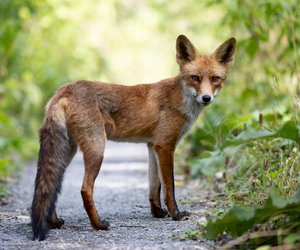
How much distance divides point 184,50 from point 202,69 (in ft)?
1.27

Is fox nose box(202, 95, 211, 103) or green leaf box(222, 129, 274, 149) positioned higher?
fox nose box(202, 95, 211, 103)

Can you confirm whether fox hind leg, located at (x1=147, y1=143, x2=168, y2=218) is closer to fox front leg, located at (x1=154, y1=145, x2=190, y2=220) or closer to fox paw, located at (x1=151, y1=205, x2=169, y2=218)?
fox paw, located at (x1=151, y1=205, x2=169, y2=218)

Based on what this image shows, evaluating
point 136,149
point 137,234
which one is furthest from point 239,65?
point 137,234

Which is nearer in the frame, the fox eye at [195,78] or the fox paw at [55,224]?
the fox paw at [55,224]

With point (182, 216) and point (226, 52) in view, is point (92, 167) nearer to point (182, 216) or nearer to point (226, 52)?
point (182, 216)

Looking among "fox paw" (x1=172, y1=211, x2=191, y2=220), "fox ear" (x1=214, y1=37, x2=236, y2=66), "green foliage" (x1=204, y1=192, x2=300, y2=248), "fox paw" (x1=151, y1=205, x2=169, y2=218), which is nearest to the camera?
"green foliage" (x1=204, y1=192, x2=300, y2=248)

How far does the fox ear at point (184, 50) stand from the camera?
19.1 feet

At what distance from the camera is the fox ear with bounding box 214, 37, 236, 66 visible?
5.90 meters

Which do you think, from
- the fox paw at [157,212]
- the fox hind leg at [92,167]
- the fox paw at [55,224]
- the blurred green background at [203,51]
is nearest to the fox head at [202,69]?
the blurred green background at [203,51]

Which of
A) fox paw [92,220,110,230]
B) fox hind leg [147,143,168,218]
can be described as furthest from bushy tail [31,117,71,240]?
fox hind leg [147,143,168,218]

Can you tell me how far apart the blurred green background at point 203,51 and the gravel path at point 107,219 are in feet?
2.44

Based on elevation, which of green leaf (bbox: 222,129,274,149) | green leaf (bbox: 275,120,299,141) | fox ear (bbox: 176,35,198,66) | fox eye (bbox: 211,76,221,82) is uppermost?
fox ear (bbox: 176,35,198,66)

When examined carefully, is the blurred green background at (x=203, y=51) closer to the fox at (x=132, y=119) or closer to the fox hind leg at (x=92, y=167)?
the fox at (x=132, y=119)

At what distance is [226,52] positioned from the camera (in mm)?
5961
